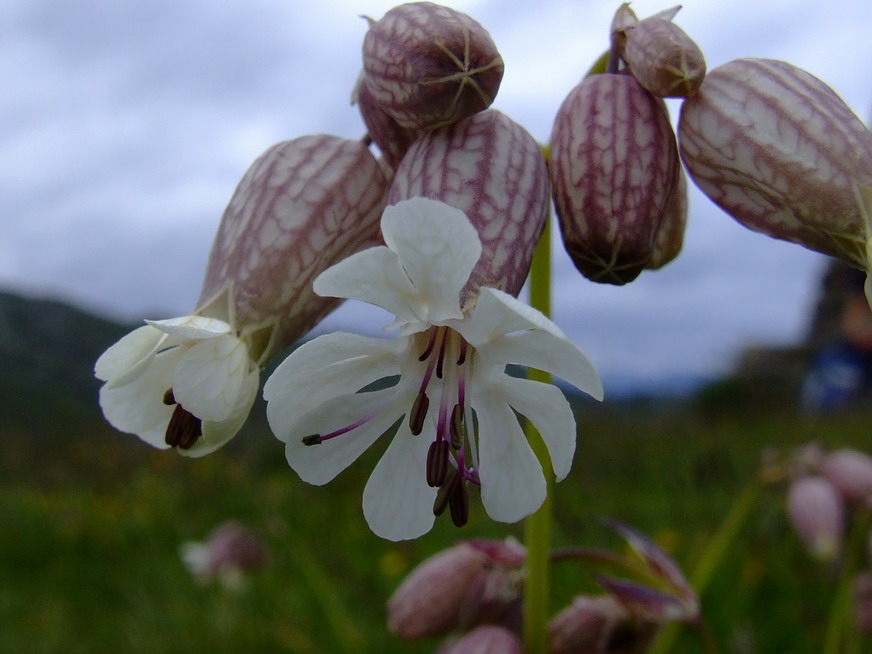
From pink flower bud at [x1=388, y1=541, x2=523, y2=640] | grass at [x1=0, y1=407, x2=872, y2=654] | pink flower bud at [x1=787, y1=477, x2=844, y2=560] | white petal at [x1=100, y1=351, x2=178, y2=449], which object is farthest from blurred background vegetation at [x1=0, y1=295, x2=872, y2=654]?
white petal at [x1=100, y1=351, x2=178, y2=449]

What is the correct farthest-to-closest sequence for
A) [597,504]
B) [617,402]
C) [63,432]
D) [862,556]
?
[617,402] → [63,432] → [597,504] → [862,556]

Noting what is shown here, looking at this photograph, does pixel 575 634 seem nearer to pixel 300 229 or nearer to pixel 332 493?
pixel 300 229

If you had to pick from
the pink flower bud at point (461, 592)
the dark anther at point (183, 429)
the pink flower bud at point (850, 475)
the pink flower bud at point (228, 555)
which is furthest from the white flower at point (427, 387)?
the pink flower bud at point (228, 555)

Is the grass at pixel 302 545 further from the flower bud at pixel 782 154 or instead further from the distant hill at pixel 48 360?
the flower bud at pixel 782 154

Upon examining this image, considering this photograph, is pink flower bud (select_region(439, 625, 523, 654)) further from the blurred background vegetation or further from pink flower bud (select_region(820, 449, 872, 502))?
the blurred background vegetation

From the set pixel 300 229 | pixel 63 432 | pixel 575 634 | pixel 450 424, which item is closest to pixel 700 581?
pixel 575 634

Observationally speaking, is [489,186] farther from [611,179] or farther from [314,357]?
[314,357]

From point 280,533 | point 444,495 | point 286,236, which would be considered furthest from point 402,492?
point 280,533
